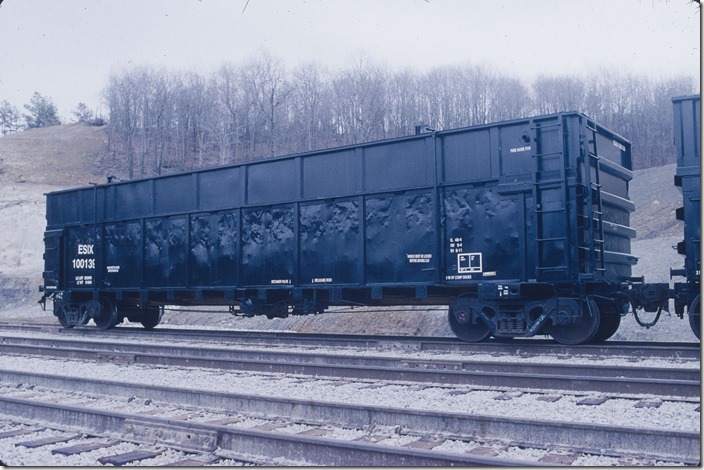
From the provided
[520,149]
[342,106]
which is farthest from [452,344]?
[342,106]

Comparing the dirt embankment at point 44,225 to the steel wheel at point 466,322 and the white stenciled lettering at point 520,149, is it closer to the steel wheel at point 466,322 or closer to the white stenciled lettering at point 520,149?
the steel wheel at point 466,322

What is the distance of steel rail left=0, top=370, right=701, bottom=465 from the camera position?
514cm

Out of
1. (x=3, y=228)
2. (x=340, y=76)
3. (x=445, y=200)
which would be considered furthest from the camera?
(x=3, y=228)

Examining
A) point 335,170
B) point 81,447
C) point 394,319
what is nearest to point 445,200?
point 335,170

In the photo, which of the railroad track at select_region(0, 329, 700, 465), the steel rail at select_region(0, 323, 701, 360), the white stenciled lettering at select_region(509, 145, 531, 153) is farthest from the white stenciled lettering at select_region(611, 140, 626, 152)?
the railroad track at select_region(0, 329, 700, 465)

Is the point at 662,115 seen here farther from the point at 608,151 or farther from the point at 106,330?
the point at 106,330

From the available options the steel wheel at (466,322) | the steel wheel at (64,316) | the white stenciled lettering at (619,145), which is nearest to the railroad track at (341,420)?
the steel wheel at (466,322)

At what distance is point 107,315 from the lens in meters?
18.8

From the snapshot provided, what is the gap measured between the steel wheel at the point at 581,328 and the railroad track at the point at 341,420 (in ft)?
4.81

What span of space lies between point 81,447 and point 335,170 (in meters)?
9.13

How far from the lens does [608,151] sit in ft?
42.6

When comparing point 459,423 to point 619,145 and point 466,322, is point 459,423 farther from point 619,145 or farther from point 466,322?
point 619,145

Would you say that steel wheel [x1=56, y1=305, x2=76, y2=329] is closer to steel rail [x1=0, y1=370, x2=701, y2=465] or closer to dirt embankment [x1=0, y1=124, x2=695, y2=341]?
dirt embankment [x1=0, y1=124, x2=695, y2=341]

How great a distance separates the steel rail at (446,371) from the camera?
7547 mm
